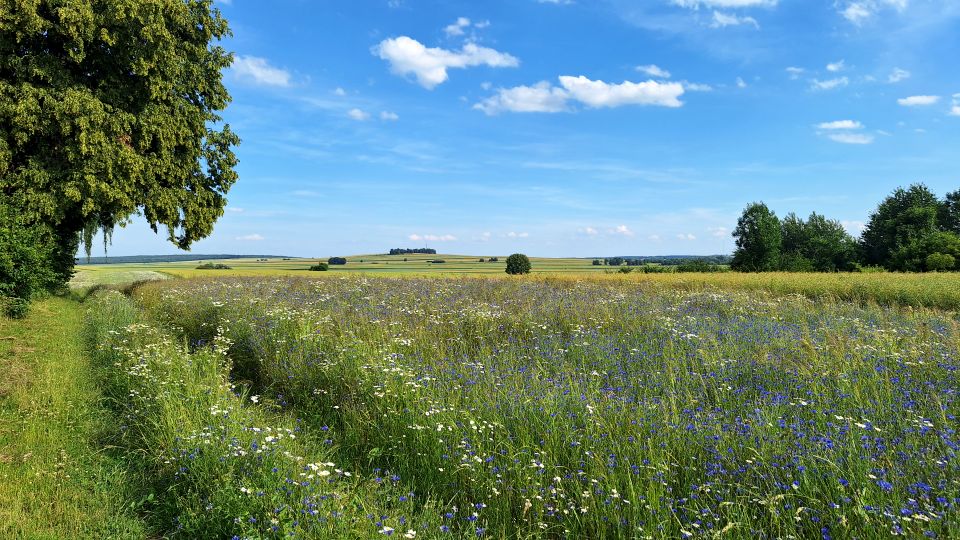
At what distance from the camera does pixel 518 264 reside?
6231cm

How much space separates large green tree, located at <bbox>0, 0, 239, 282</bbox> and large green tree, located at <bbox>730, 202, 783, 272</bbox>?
70.4 m

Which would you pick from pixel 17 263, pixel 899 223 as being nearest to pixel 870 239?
pixel 899 223

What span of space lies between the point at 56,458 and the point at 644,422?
6882 mm

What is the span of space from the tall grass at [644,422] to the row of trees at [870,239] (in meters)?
54.2

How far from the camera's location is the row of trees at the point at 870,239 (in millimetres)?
50781

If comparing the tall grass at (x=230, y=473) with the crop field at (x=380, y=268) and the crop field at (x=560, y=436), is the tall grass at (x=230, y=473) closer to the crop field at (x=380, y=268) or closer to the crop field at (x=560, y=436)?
the crop field at (x=560, y=436)

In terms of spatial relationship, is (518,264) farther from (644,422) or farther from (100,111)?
(644,422)

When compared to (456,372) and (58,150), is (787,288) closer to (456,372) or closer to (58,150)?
(456,372)

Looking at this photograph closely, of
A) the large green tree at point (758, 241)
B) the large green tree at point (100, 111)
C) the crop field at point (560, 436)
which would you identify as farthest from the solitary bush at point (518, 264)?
the crop field at point (560, 436)

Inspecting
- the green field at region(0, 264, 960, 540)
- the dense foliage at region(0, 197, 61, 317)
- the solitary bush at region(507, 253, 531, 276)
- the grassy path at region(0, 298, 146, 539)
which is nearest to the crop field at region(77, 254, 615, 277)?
the solitary bush at region(507, 253, 531, 276)

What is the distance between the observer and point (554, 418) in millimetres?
4840

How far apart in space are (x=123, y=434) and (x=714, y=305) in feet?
46.1

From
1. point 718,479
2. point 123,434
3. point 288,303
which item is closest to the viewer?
point 718,479

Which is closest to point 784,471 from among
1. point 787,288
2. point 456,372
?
point 456,372
